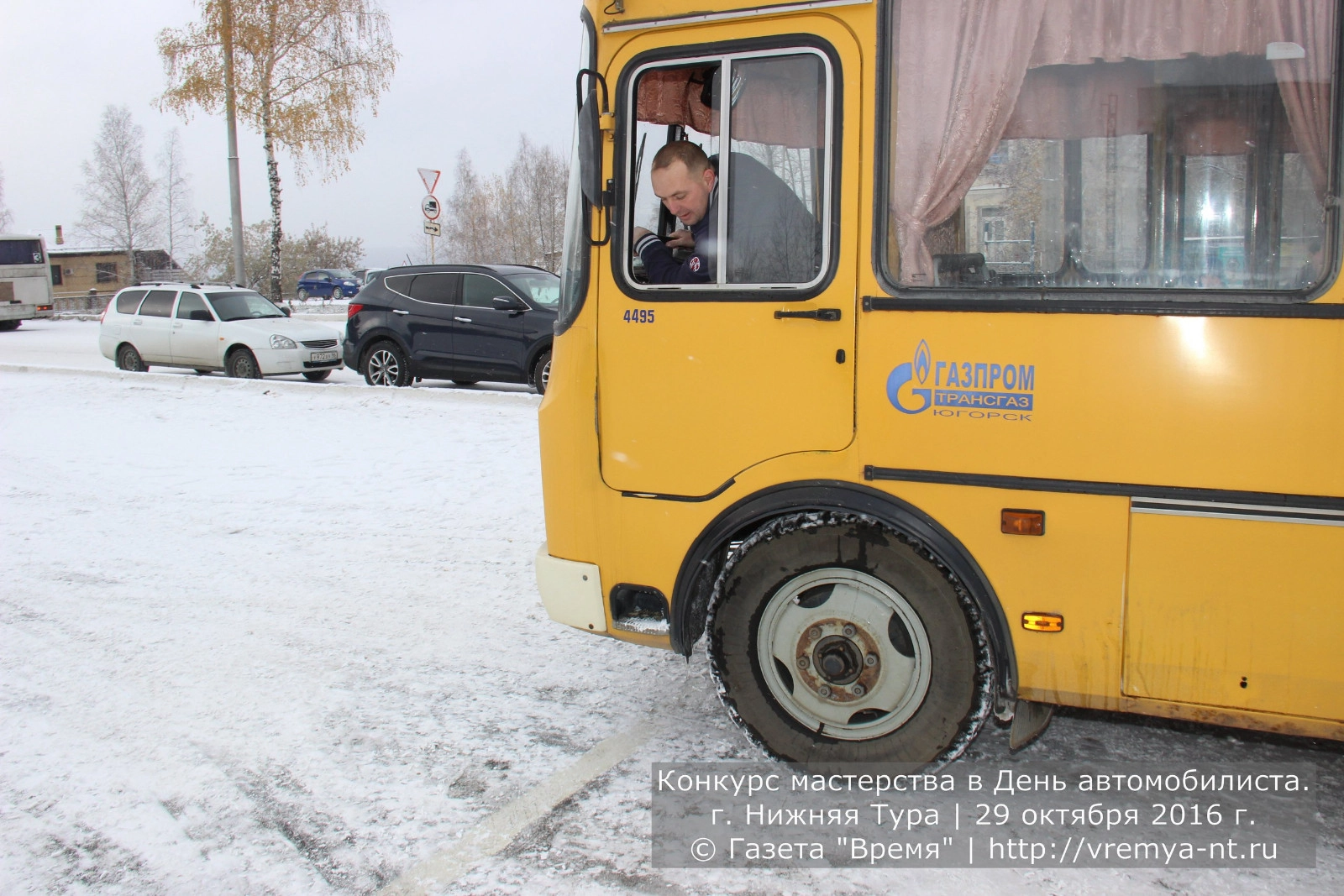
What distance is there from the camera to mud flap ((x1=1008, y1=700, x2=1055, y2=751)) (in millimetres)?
3328

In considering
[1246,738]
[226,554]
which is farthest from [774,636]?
[226,554]

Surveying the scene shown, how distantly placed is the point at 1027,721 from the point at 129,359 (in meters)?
17.7

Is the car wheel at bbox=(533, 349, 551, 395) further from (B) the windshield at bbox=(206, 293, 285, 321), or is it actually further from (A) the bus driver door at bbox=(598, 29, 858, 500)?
(A) the bus driver door at bbox=(598, 29, 858, 500)

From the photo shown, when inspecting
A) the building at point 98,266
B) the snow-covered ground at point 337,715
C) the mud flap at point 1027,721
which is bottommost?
the snow-covered ground at point 337,715

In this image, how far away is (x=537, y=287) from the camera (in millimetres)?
13500

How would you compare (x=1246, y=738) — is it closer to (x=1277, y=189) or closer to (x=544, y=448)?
(x=1277, y=189)

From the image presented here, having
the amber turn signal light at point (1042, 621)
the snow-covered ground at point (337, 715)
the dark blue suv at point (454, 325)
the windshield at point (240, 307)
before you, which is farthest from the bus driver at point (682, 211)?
the windshield at point (240, 307)

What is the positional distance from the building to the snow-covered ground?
63.7 metres

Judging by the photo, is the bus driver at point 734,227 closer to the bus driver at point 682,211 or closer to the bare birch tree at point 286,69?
the bus driver at point 682,211

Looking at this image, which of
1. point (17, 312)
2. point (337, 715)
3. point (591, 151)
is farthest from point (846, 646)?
point (17, 312)

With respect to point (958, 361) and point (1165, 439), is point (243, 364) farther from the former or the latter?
point (1165, 439)

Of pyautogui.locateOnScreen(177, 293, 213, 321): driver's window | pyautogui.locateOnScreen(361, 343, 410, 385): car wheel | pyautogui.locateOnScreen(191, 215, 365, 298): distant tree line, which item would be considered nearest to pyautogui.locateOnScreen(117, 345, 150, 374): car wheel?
pyautogui.locateOnScreen(177, 293, 213, 321): driver's window

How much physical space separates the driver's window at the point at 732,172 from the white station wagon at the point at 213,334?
13.6 m

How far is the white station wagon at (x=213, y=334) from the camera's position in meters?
15.8
